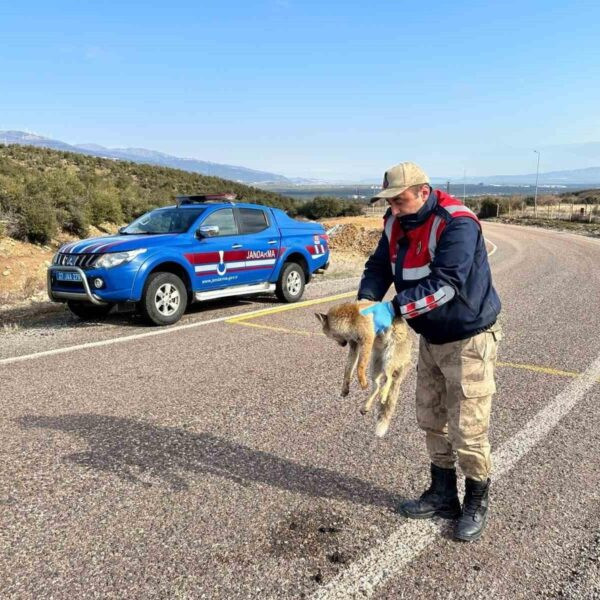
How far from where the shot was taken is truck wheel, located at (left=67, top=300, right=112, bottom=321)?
28.6 ft

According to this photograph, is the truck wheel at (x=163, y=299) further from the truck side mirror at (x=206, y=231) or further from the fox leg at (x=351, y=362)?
the fox leg at (x=351, y=362)

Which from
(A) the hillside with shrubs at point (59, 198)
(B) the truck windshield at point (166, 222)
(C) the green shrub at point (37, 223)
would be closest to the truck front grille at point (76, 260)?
(B) the truck windshield at point (166, 222)

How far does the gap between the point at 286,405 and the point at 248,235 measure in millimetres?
5327

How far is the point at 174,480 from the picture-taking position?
143 inches

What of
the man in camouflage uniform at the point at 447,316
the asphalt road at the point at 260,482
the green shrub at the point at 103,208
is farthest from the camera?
the green shrub at the point at 103,208

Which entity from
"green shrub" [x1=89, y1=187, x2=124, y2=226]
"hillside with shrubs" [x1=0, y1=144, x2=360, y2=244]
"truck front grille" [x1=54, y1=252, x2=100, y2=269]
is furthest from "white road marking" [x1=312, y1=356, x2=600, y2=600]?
"green shrub" [x1=89, y1=187, x2=124, y2=226]

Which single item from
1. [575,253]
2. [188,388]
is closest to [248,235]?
[188,388]

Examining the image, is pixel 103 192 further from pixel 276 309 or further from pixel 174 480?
pixel 174 480

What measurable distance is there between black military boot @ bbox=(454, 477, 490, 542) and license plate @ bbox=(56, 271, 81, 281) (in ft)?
21.1

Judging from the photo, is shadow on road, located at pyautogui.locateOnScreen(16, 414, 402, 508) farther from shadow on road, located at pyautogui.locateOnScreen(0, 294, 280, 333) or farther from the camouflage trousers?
shadow on road, located at pyautogui.locateOnScreen(0, 294, 280, 333)

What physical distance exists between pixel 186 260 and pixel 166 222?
101 cm

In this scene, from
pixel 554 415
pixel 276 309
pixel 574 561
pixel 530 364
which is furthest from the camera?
pixel 276 309

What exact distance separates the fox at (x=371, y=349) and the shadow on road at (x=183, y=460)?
0.53 meters

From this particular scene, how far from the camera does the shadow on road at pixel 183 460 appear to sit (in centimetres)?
355
